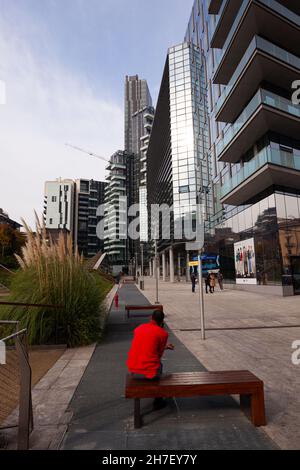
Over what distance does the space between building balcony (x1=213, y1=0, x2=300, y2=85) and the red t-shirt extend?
959 inches

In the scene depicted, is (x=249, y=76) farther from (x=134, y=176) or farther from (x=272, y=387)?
(x=134, y=176)

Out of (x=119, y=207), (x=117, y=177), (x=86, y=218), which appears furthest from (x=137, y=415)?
(x=117, y=177)

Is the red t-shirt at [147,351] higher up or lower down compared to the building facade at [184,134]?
lower down

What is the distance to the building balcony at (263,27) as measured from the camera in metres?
21.3

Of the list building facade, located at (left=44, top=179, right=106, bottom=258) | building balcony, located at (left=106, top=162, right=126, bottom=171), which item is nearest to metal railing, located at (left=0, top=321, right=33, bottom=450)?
building facade, located at (left=44, top=179, right=106, bottom=258)

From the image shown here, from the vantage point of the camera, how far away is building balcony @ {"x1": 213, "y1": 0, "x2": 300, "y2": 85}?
21.3 meters

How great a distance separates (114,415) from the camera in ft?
12.8

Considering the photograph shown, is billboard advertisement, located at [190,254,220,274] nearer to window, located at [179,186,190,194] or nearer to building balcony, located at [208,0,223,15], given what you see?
window, located at [179,186,190,194]

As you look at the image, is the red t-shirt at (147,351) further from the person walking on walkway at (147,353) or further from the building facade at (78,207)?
the building facade at (78,207)

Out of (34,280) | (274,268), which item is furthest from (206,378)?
(274,268)

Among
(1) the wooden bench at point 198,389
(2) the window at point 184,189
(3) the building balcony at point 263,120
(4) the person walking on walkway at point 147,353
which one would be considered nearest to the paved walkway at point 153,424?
(1) the wooden bench at point 198,389

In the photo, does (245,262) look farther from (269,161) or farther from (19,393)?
(19,393)

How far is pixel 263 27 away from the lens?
2280cm

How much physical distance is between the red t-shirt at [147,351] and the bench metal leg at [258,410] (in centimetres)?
116
